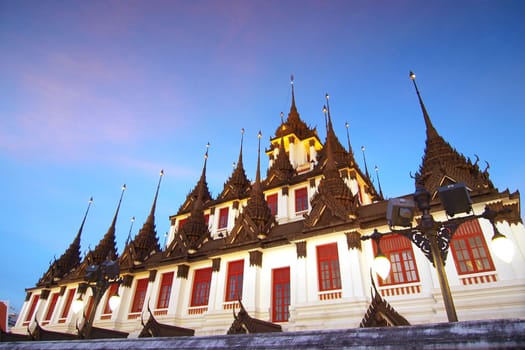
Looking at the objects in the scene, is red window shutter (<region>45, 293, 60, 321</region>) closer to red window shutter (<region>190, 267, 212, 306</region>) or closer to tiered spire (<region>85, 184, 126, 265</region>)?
tiered spire (<region>85, 184, 126, 265</region>)

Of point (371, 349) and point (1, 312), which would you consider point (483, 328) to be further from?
point (1, 312)

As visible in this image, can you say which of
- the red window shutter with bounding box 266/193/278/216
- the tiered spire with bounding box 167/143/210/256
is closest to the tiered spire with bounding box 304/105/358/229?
the red window shutter with bounding box 266/193/278/216

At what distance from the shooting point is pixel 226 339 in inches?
156

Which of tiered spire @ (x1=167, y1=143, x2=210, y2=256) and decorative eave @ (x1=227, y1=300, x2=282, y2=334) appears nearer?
decorative eave @ (x1=227, y1=300, x2=282, y2=334)

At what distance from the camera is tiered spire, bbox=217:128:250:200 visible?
1203 inches

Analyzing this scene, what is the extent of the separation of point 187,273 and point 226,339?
18505mm

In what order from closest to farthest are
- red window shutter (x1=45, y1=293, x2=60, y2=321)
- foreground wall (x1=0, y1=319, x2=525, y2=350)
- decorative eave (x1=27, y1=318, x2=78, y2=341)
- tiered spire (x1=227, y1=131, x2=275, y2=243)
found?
foreground wall (x1=0, y1=319, x2=525, y2=350) → decorative eave (x1=27, y1=318, x2=78, y2=341) → tiered spire (x1=227, y1=131, x2=275, y2=243) → red window shutter (x1=45, y1=293, x2=60, y2=321)

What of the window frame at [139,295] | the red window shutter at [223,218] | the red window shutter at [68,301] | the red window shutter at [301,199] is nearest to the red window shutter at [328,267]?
the red window shutter at [301,199]

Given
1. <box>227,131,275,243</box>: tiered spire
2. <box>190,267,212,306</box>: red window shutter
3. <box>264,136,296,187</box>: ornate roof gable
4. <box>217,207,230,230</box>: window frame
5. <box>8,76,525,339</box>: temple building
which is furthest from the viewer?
<box>217,207,230,230</box>: window frame

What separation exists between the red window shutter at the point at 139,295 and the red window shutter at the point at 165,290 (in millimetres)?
1920

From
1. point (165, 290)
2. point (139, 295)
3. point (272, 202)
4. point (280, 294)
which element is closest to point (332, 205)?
point (280, 294)

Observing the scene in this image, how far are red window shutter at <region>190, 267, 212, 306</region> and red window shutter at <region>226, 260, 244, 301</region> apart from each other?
207cm

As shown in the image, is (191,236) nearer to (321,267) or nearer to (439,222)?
(321,267)

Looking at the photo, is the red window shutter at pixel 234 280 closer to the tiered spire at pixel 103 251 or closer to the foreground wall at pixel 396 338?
the foreground wall at pixel 396 338
